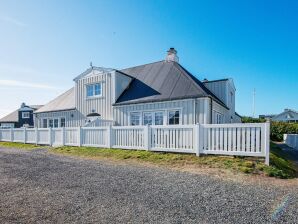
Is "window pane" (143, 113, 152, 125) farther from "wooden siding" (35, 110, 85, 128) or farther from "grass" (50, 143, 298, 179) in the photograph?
"wooden siding" (35, 110, 85, 128)

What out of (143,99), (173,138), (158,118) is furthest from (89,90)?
(173,138)

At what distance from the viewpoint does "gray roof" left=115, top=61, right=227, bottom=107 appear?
13818 mm

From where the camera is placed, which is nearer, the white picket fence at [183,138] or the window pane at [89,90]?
the white picket fence at [183,138]

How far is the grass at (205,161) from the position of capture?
287 inches

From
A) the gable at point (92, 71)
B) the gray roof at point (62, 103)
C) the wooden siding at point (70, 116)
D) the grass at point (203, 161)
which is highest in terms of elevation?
the gable at point (92, 71)

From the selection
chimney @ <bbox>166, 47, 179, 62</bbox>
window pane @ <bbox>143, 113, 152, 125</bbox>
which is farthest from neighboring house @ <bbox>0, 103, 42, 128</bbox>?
window pane @ <bbox>143, 113, 152, 125</bbox>

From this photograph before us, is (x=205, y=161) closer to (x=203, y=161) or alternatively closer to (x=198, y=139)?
(x=203, y=161)

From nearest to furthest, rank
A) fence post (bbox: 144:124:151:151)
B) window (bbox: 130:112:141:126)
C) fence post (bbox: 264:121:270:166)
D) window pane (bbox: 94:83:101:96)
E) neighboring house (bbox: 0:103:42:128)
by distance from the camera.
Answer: fence post (bbox: 264:121:270:166)
fence post (bbox: 144:124:151:151)
window (bbox: 130:112:141:126)
window pane (bbox: 94:83:101:96)
neighboring house (bbox: 0:103:42:128)

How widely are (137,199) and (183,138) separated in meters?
5.41

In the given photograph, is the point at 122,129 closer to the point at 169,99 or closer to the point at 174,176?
the point at 169,99

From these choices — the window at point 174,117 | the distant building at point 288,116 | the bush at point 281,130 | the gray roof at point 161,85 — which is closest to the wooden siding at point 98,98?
the gray roof at point 161,85

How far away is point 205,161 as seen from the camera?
8.46 m

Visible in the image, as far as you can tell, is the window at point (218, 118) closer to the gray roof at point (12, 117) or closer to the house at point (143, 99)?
the house at point (143, 99)

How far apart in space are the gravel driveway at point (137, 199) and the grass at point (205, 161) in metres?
1.49
